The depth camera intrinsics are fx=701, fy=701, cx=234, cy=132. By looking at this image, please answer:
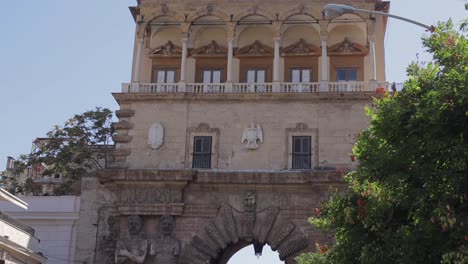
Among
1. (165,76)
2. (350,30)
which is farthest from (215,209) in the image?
(350,30)

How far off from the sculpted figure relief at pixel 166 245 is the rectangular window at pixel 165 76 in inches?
280

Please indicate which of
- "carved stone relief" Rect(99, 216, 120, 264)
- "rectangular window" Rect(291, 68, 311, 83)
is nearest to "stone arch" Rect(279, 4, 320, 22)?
"rectangular window" Rect(291, 68, 311, 83)

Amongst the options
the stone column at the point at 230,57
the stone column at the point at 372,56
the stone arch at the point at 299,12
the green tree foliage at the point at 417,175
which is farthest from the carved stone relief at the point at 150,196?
the green tree foliage at the point at 417,175

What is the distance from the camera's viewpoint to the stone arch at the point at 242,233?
27172 millimetres

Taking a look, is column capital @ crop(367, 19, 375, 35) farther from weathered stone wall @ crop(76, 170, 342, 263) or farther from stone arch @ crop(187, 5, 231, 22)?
weathered stone wall @ crop(76, 170, 342, 263)

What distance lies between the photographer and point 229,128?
29.1 metres

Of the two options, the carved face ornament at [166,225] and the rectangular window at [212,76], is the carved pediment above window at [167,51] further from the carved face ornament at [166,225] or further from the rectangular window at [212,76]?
the carved face ornament at [166,225]

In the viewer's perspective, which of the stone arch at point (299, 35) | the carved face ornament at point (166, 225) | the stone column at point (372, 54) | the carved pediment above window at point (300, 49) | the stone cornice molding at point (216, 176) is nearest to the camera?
the stone cornice molding at point (216, 176)

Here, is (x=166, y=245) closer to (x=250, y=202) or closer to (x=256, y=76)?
(x=250, y=202)

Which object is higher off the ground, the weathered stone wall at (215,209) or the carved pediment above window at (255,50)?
the carved pediment above window at (255,50)

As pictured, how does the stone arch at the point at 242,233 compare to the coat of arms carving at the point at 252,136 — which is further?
the coat of arms carving at the point at 252,136

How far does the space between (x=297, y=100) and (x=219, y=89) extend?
339 centimetres

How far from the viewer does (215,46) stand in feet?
105

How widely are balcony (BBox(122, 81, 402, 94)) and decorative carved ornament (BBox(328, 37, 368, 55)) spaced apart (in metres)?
2.27
